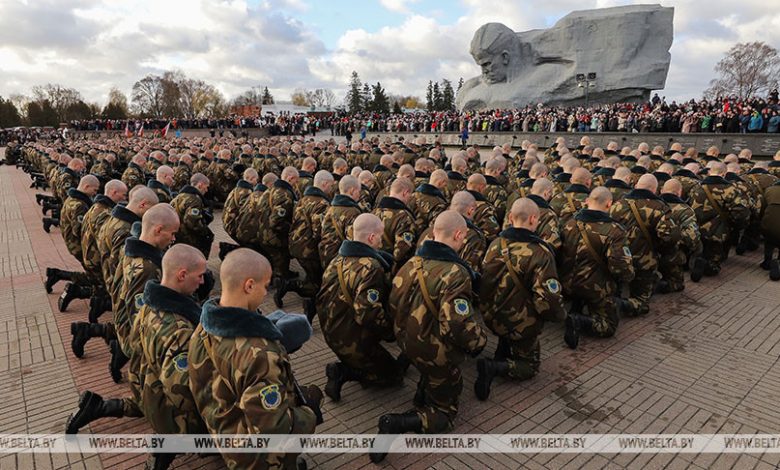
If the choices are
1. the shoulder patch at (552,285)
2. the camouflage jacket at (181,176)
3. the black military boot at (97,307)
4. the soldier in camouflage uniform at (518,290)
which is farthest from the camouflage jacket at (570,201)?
the camouflage jacket at (181,176)

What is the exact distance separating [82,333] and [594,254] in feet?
21.2

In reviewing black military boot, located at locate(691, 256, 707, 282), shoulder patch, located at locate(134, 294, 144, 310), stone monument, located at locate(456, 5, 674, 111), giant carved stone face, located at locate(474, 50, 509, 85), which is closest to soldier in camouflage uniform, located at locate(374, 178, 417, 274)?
shoulder patch, located at locate(134, 294, 144, 310)

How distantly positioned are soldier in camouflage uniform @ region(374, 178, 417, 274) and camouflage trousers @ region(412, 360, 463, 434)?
1918mm

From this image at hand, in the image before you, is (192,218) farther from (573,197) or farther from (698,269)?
(698,269)

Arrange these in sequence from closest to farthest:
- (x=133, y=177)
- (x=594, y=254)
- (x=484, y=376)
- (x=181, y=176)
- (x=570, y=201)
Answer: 1. (x=484, y=376)
2. (x=594, y=254)
3. (x=570, y=201)
4. (x=133, y=177)
5. (x=181, y=176)

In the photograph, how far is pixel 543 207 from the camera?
239 inches

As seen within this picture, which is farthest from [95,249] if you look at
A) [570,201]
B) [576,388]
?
[570,201]

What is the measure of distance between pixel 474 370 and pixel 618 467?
1.86 metres

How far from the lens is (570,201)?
730 cm

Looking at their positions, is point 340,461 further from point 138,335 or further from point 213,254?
point 213,254

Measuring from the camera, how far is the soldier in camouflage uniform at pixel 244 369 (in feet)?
8.24

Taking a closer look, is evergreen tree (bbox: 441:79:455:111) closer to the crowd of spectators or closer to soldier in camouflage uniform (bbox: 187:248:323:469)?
the crowd of spectators

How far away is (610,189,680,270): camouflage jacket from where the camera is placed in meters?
6.44

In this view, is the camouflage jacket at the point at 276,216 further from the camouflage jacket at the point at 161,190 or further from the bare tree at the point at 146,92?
the bare tree at the point at 146,92
